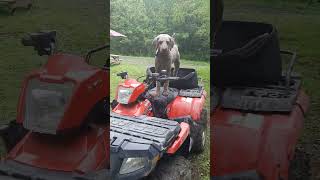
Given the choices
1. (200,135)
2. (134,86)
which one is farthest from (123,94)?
(200,135)

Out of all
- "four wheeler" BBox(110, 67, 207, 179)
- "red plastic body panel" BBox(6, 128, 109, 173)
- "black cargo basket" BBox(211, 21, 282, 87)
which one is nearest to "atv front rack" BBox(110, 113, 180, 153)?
"four wheeler" BBox(110, 67, 207, 179)

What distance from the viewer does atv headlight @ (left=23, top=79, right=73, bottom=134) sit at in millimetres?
1761

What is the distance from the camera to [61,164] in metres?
1.85

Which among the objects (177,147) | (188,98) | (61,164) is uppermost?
(188,98)

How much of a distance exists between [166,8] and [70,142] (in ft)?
2.56

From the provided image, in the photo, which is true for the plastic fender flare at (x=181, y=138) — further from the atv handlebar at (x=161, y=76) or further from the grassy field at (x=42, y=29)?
the grassy field at (x=42, y=29)

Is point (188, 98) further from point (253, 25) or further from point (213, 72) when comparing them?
point (253, 25)

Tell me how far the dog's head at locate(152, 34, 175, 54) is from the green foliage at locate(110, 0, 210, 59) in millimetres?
12

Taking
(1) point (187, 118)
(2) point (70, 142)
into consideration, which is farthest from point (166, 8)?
(2) point (70, 142)

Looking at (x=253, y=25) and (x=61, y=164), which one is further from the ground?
(x=253, y=25)

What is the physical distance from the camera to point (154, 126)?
1472 millimetres

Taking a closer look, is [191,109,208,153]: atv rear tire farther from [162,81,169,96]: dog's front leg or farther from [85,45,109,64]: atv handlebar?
[85,45,109,64]: atv handlebar

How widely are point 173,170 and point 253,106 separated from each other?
38 centimetres

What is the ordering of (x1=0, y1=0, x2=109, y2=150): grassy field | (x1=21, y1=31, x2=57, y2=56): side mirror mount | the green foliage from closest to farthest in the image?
Result: the green foliage < (x1=0, y1=0, x2=109, y2=150): grassy field < (x1=21, y1=31, x2=57, y2=56): side mirror mount
